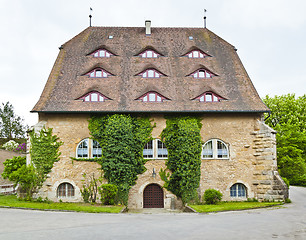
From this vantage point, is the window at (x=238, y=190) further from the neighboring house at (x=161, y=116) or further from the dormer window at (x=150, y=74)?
the dormer window at (x=150, y=74)

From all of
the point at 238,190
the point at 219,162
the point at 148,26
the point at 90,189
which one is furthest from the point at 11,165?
the point at 148,26

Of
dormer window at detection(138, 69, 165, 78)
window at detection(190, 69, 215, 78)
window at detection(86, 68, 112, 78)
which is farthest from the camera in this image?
window at detection(190, 69, 215, 78)

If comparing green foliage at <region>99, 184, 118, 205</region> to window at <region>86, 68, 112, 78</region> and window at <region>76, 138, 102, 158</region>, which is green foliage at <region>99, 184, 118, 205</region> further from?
window at <region>86, 68, 112, 78</region>

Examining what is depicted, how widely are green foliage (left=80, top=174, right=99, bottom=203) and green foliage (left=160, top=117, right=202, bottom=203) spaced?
445cm

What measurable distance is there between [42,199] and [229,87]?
15.1 meters

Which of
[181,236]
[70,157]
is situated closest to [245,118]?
[70,157]

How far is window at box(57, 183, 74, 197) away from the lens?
21.5 metres

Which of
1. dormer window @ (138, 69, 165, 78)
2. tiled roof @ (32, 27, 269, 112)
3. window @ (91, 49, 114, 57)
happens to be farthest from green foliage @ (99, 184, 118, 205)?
window @ (91, 49, 114, 57)

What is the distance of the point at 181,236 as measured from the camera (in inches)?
425

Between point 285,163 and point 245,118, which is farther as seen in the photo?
point 285,163

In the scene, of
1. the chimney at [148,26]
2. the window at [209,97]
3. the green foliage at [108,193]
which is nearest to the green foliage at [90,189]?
the green foliage at [108,193]

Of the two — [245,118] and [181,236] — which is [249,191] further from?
[181,236]

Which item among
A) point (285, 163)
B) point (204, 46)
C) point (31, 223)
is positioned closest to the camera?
point (31, 223)

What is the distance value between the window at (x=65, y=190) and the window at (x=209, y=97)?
34.6 feet
